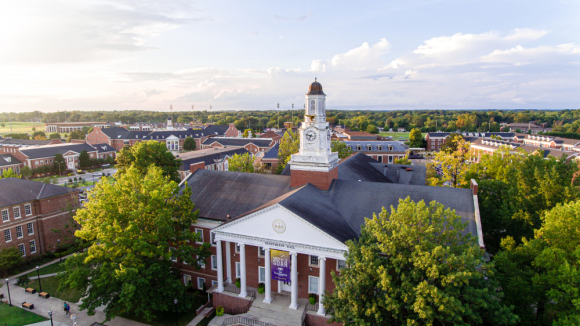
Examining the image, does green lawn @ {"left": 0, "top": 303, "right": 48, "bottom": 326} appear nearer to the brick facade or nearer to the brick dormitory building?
the brick dormitory building

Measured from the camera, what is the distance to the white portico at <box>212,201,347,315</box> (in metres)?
24.5

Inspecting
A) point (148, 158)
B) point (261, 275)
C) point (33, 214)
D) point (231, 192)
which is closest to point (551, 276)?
point (261, 275)

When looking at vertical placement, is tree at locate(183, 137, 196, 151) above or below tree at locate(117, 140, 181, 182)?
below

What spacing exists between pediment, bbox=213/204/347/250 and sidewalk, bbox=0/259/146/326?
39.2 ft

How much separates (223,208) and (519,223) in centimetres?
3273

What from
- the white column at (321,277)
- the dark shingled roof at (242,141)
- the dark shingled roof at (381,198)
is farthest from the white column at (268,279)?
the dark shingled roof at (242,141)

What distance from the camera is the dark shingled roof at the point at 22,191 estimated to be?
38300 mm

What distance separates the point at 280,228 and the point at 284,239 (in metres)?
0.91

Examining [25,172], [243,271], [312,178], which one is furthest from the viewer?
[25,172]

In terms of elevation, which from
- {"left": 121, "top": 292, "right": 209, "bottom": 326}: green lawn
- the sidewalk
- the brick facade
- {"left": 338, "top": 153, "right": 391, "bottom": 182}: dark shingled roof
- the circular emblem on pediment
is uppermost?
the brick facade

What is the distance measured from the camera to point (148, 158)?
1997 inches

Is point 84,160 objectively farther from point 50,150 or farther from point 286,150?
point 286,150

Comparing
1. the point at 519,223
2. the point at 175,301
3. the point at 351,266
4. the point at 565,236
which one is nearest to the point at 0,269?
the point at 175,301

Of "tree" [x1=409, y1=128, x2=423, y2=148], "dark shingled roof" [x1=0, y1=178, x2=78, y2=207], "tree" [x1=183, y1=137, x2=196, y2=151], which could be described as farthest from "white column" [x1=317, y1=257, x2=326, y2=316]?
"tree" [x1=409, y1=128, x2=423, y2=148]
